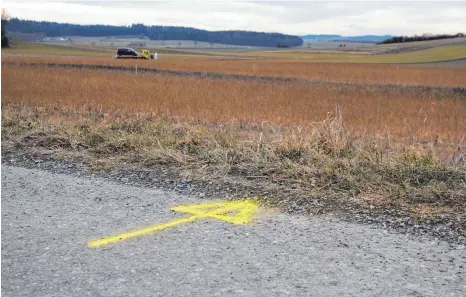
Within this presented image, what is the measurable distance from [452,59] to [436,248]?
57.5 m

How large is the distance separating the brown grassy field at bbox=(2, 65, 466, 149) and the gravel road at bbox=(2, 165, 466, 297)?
21.9 ft

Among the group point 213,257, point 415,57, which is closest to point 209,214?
point 213,257

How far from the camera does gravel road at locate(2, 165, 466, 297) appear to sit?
9.75 ft

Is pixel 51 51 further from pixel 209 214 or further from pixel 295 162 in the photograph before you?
pixel 209 214

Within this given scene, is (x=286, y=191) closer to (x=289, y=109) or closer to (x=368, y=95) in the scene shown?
(x=289, y=109)

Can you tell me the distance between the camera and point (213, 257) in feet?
11.1

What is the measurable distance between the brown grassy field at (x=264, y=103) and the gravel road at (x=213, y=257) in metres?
6.68

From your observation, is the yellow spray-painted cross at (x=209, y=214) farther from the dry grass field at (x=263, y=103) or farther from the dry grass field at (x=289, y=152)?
the dry grass field at (x=263, y=103)

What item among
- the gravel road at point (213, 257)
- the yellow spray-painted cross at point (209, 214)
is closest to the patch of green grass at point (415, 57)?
the yellow spray-painted cross at point (209, 214)

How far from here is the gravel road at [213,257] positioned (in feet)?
9.75

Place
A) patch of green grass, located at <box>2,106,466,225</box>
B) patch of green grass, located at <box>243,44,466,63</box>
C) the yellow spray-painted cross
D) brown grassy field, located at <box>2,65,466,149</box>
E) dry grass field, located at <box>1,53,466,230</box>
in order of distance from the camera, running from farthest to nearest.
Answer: patch of green grass, located at <box>243,44,466,63</box>
brown grassy field, located at <box>2,65,466,149</box>
dry grass field, located at <box>1,53,466,230</box>
patch of green grass, located at <box>2,106,466,225</box>
the yellow spray-painted cross

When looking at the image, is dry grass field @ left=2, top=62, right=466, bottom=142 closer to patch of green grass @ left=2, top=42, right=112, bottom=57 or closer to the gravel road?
the gravel road

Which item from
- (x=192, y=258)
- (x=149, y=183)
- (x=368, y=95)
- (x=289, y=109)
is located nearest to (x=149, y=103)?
(x=289, y=109)

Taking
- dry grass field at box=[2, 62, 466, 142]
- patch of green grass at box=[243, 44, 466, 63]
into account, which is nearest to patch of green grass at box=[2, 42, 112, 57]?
patch of green grass at box=[243, 44, 466, 63]
